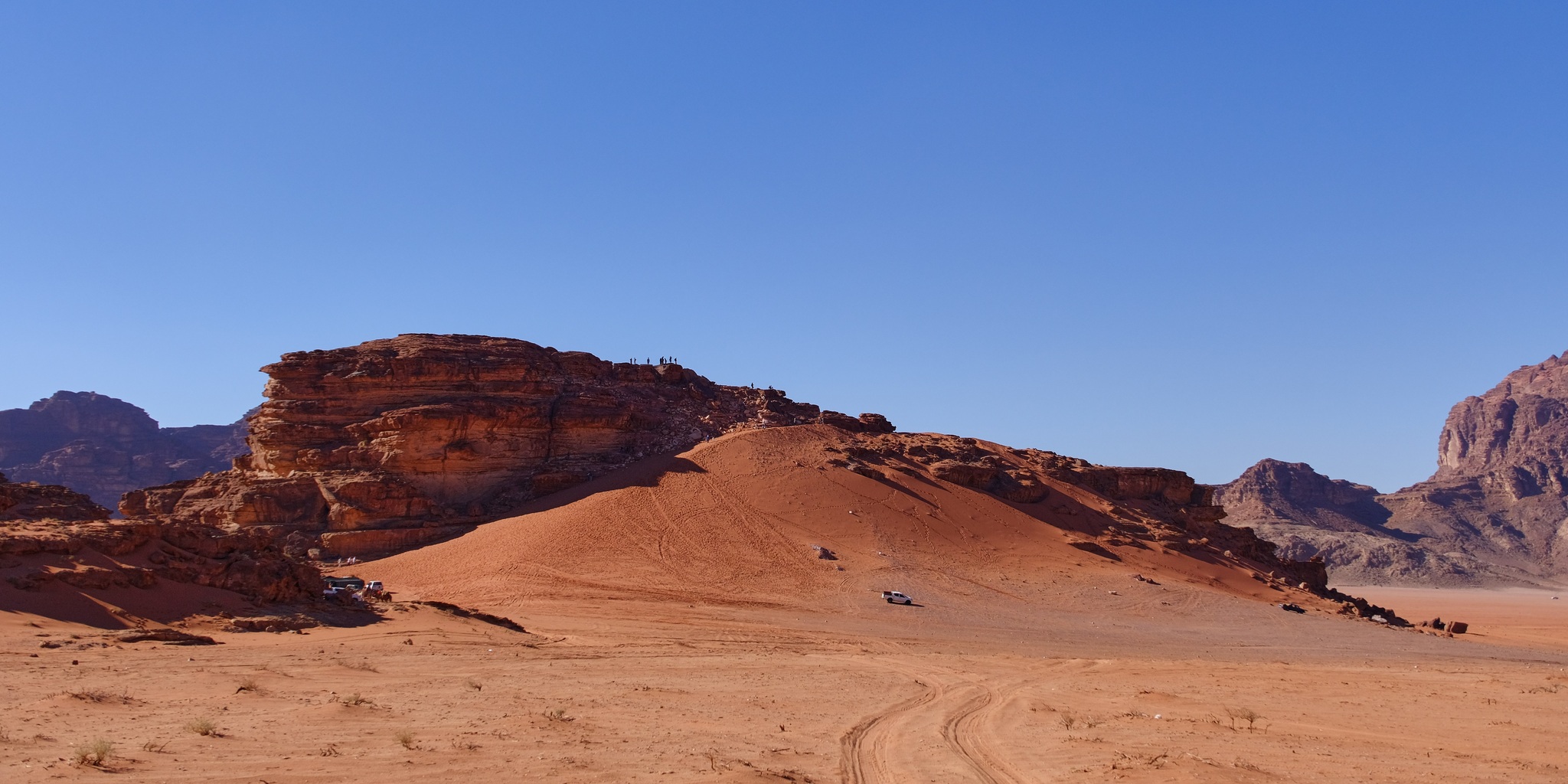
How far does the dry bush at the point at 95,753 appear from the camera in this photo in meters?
11.4

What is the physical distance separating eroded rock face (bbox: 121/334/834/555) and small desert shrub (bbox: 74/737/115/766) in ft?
115

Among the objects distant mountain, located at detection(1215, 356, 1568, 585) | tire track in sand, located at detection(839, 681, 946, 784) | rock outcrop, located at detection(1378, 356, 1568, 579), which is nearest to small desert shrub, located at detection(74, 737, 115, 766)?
tire track in sand, located at detection(839, 681, 946, 784)

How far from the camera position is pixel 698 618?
1326 inches

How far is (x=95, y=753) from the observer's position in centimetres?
1164

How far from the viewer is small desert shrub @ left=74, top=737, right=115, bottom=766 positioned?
1136 centimetres

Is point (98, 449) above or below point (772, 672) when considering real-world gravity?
above

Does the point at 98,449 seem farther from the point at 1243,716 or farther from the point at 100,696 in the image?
the point at 1243,716

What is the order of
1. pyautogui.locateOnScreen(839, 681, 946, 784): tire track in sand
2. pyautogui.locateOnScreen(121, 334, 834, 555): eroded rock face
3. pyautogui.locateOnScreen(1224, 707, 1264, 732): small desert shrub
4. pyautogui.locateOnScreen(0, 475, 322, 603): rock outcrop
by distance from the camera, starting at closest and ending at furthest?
pyautogui.locateOnScreen(839, 681, 946, 784): tire track in sand < pyautogui.locateOnScreen(1224, 707, 1264, 732): small desert shrub < pyautogui.locateOnScreen(0, 475, 322, 603): rock outcrop < pyautogui.locateOnScreen(121, 334, 834, 555): eroded rock face

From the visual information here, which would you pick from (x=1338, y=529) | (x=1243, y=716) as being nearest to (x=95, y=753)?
(x=1243, y=716)

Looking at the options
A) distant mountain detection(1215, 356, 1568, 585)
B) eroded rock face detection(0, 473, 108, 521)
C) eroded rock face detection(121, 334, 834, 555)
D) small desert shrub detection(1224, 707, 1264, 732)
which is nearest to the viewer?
small desert shrub detection(1224, 707, 1264, 732)

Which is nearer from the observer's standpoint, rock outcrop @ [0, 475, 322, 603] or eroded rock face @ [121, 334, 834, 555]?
rock outcrop @ [0, 475, 322, 603]

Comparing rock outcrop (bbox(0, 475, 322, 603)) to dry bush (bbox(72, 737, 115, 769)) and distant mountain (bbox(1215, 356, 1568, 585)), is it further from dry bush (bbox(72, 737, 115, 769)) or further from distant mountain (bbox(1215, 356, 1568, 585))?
distant mountain (bbox(1215, 356, 1568, 585))

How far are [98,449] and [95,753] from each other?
387ft

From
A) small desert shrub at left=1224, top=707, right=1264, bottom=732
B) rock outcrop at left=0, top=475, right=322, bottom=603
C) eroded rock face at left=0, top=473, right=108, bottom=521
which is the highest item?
eroded rock face at left=0, top=473, right=108, bottom=521
